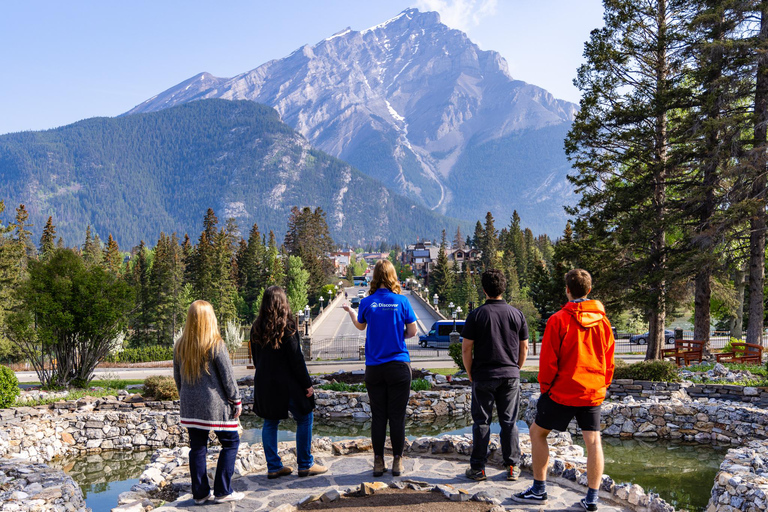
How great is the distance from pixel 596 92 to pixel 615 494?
1708 centimetres

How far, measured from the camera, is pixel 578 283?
5004mm

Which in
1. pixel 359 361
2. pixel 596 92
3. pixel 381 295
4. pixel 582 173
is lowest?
pixel 359 361

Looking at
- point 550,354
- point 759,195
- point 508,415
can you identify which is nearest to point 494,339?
point 550,354

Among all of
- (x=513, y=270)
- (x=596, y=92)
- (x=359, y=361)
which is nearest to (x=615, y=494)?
(x=596, y=92)

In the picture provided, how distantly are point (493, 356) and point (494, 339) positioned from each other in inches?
6.4

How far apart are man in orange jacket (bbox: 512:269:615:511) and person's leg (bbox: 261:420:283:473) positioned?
2.62 metres

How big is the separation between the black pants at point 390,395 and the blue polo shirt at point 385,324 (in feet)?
0.28

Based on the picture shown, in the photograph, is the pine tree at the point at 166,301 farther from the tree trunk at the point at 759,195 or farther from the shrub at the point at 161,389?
the tree trunk at the point at 759,195

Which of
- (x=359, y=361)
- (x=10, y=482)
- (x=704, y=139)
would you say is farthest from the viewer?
(x=359, y=361)

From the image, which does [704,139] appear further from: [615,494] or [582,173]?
[615,494]

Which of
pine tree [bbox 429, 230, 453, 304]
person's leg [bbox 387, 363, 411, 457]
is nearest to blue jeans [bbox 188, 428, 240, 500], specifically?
person's leg [bbox 387, 363, 411, 457]

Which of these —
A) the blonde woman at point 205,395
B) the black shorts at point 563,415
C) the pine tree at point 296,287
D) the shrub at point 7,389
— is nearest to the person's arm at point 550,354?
the black shorts at point 563,415

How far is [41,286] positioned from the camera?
15.9 m

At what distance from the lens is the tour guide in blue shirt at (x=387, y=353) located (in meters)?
5.63
